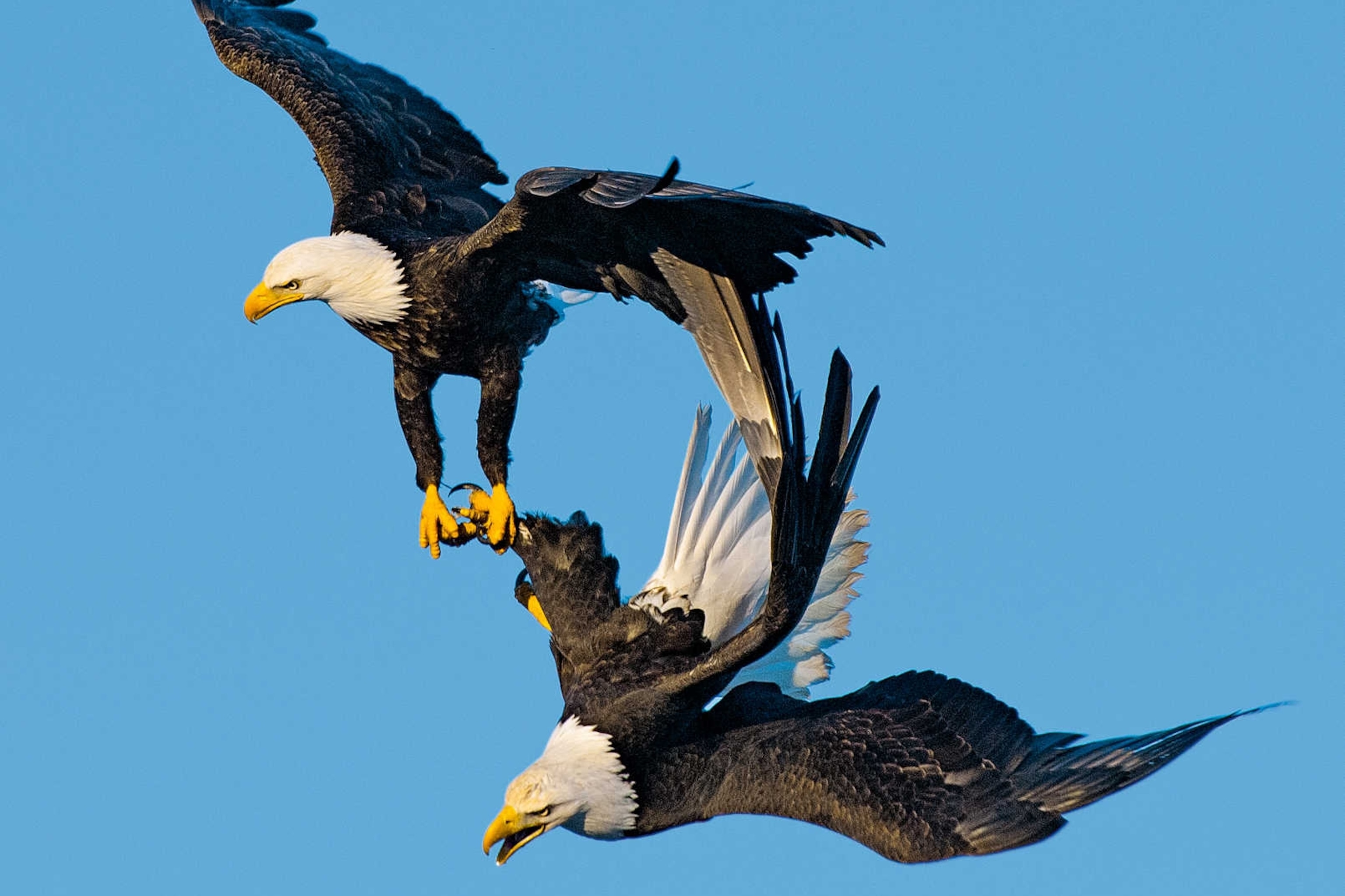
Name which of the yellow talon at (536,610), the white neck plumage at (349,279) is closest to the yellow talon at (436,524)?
the yellow talon at (536,610)

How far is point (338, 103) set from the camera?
9.66 m

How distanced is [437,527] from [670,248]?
6.00ft

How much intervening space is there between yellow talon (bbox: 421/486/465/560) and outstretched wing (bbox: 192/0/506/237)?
3.31 feet

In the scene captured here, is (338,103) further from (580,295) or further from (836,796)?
(836,796)

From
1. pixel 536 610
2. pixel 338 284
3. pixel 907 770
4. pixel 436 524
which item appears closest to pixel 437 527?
pixel 436 524

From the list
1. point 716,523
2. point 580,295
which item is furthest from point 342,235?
point 716,523

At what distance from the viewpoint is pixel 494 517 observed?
9125mm

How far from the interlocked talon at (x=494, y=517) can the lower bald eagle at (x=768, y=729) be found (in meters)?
0.06

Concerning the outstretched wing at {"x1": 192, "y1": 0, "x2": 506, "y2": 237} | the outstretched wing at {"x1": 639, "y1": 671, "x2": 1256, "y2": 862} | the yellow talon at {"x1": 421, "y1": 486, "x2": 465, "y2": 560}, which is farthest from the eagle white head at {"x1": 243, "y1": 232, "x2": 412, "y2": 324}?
the outstretched wing at {"x1": 639, "y1": 671, "x2": 1256, "y2": 862}

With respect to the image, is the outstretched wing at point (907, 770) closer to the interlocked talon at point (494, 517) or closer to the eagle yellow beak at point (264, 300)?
the interlocked talon at point (494, 517)

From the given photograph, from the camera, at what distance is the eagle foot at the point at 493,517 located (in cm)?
912

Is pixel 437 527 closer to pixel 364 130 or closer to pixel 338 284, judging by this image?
pixel 338 284

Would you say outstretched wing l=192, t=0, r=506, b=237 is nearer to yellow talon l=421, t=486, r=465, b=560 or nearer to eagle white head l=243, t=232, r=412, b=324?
eagle white head l=243, t=232, r=412, b=324

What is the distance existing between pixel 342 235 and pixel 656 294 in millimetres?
1438
